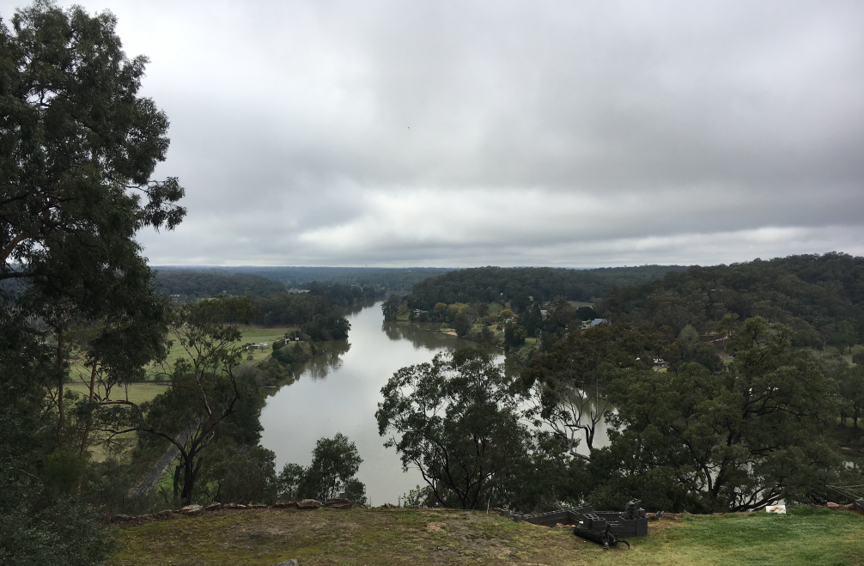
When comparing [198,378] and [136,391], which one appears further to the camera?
[136,391]

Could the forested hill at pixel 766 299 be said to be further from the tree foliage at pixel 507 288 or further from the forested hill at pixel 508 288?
the tree foliage at pixel 507 288

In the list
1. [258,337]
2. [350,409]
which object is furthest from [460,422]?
[258,337]

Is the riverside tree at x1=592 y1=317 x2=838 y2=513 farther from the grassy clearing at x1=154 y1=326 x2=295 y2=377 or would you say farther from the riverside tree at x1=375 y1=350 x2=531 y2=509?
the grassy clearing at x1=154 y1=326 x2=295 y2=377

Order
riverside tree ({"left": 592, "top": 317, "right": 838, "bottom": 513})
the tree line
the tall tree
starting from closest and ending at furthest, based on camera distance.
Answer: riverside tree ({"left": 592, "top": 317, "right": 838, "bottom": 513}), the tree line, the tall tree

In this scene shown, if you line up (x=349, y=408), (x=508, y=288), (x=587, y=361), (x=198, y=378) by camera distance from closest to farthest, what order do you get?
(x=198, y=378), (x=587, y=361), (x=349, y=408), (x=508, y=288)

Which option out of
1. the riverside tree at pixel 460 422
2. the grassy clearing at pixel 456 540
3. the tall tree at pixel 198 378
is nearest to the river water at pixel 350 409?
the riverside tree at pixel 460 422

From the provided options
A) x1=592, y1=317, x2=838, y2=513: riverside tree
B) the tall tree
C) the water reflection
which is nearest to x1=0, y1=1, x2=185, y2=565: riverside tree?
the tall tree

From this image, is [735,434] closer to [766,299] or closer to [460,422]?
[460,422]

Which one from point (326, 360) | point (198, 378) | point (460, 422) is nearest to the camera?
point (460, 422)
